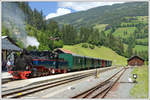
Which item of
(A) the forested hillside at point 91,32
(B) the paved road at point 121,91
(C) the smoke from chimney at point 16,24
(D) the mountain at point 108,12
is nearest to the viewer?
(B) the paved road at point 121,91

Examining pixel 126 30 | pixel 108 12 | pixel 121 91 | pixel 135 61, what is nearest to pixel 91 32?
pixel 126 30

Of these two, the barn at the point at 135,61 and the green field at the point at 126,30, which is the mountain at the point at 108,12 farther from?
the green field at the point at 126,30

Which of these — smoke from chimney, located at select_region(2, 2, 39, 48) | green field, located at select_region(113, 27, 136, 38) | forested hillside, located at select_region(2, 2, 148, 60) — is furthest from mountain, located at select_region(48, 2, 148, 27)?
smoke from chimney, located at select_region(2, 2, 39, 48)

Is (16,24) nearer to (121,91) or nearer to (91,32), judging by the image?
(121,91)

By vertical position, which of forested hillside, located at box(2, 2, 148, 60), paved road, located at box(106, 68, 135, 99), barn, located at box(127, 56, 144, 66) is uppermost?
forested hillside, located at box(2, 2, 148, 60)

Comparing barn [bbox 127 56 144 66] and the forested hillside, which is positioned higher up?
the forested hillside

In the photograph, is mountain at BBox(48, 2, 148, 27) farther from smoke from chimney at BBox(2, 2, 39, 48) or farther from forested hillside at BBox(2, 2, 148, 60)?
smoke from chimney at BBox(2, 2, 39, 48)

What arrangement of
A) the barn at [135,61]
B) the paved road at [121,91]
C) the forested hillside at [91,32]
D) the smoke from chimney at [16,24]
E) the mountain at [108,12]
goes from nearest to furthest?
the paved road at [121,91], the mountain at [108,12], the forested hillside at [91,32], the barn at [135,61], the smoke from chimney at [16,24]

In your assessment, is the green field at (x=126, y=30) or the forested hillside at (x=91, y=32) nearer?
the forested hillside at (x=91, y=32)

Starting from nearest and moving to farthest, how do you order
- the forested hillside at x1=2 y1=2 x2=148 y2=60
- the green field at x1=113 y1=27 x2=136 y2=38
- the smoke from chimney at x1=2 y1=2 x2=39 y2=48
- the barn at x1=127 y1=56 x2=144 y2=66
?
the forested hillside at x1=2 y1=2 x2=148 y2=60 → the barn at x1=127 y1=56 x2=144 y2=66 → the smoke from chimney at x1=2 y1=2 x2=39 y2=48 → the green field at x1=113 y1=27 x2=136 y2=38

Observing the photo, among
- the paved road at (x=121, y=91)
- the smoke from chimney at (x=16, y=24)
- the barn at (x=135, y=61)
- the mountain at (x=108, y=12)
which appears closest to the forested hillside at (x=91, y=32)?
the mountain at (x=108, y=12)

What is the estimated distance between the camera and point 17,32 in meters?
57.7

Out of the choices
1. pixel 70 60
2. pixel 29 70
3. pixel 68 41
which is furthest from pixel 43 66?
pixel 68 41

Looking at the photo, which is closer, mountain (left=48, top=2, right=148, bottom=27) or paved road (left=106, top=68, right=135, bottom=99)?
paved road (left=106, top=68, right=135, bottom=99)
